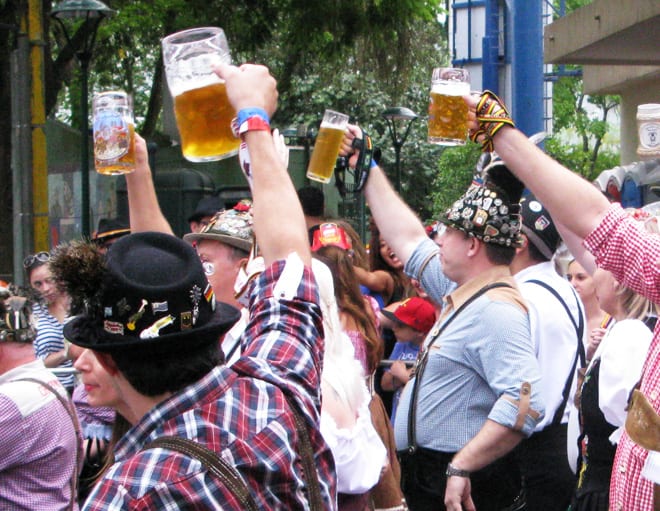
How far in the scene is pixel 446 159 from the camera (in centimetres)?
2134

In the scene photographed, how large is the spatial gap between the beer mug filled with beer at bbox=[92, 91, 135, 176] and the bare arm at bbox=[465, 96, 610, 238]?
49.5 inches

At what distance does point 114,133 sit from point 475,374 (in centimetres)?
173

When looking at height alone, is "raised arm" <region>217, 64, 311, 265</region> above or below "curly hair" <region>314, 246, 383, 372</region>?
above

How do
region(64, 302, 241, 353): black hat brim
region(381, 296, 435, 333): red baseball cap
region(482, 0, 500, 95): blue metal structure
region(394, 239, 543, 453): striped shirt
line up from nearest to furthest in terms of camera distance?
region(64, 302, 241, 353): black hat brim → region(394, 239, 543, 453): striped shirt → region(381, 296, 435, 333): red baseball cap → region(482, 0, 500, 95): blue metal structure

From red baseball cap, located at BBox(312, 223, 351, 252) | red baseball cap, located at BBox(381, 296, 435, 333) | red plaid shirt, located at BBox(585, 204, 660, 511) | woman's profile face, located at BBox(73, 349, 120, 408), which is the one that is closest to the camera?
woman's profile face, located at BBox(73, 349, 120, 408)

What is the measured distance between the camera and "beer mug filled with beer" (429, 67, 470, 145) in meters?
3.26

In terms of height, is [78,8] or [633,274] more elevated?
[78,8]

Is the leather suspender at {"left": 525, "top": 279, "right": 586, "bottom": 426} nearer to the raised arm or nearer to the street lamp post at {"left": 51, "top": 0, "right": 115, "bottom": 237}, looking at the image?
the raised arm

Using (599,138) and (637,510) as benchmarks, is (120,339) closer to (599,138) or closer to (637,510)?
(637,510)

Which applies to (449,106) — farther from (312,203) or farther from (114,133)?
(312,203)

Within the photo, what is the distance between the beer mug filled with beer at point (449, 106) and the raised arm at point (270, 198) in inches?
37.4

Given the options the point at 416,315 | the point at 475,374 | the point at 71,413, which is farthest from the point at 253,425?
the point at 416,315

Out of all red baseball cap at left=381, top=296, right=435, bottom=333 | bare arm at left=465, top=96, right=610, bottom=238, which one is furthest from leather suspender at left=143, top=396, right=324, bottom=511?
red baseball cap at left=381, top=296, right=435, bottom=333

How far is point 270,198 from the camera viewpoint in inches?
95.7
